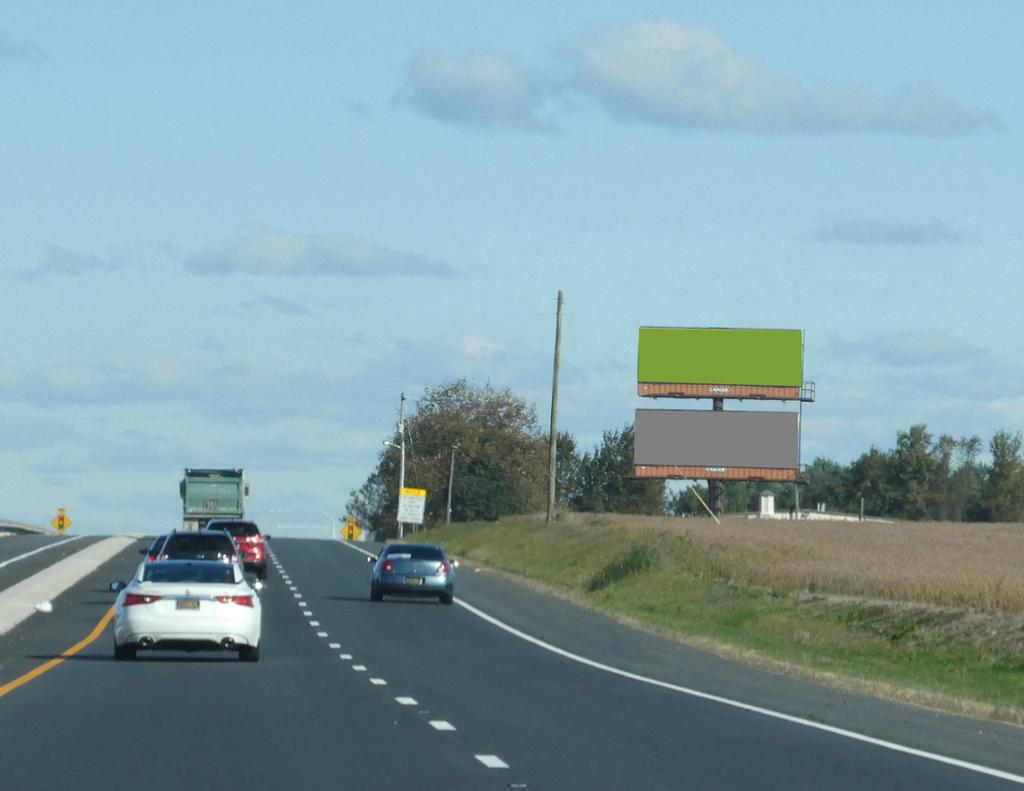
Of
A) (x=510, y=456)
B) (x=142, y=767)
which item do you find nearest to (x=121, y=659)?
(x=142, y=767)

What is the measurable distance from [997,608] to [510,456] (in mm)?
116134

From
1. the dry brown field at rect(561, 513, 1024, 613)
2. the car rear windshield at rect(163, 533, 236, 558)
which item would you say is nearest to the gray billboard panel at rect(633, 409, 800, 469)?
the dry brown field at rect(561, 513, 1024, 613)

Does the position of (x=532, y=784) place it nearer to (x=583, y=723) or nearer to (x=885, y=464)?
(x=583, y=723)

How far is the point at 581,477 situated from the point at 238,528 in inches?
4674

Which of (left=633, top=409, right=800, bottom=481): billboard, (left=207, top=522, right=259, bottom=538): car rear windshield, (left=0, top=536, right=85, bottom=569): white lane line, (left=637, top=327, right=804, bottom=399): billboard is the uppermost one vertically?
(left=637, top=327, right=804, bottom=399): billboard

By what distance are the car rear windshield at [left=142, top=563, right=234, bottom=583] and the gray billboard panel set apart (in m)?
67.1

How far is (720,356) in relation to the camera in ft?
315

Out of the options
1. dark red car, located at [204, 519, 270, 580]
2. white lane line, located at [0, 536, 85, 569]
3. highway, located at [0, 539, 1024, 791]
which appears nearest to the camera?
highway, located at [0, 539, 1024, 791]

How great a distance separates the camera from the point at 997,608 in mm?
38469

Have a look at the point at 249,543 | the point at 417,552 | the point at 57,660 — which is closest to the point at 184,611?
the point at 57,660

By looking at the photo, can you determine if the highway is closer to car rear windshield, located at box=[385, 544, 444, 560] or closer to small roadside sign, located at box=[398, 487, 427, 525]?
car rear windshield, located at box=[385, 544, 444, 560]

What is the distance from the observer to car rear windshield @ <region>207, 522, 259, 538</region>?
56.3 m

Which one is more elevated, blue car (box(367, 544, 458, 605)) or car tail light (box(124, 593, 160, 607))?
blue car (box(367, 544, 458, 605))

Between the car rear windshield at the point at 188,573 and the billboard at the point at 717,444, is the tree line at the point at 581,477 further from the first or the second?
the car rear windshield at the point at 188,573
